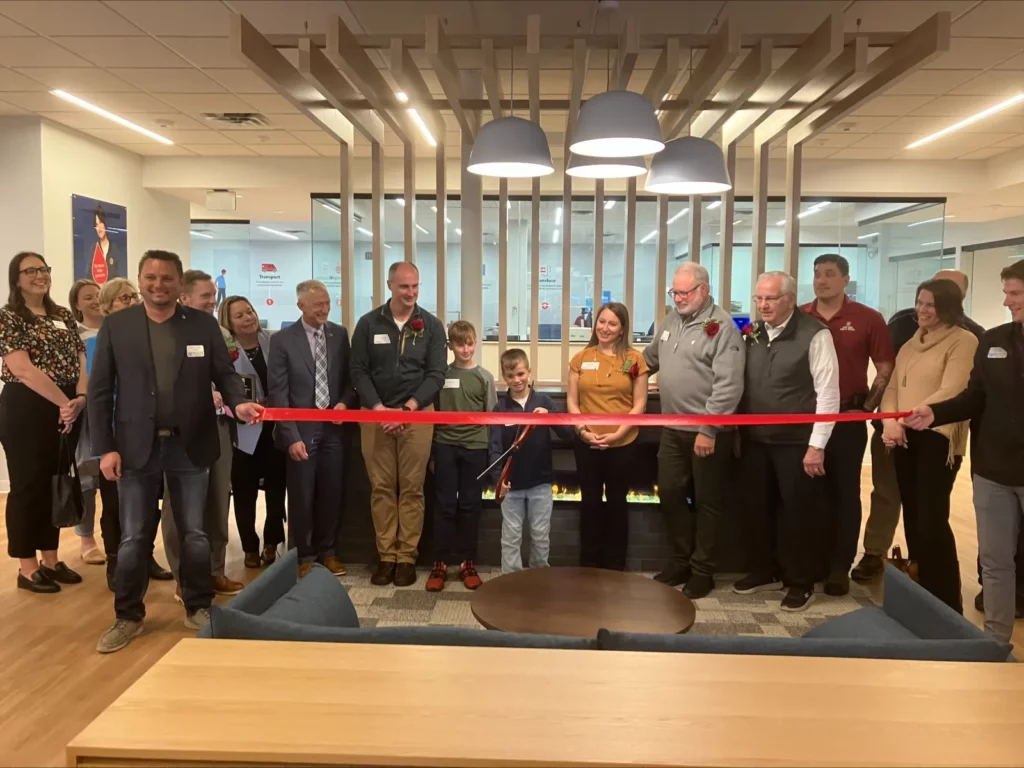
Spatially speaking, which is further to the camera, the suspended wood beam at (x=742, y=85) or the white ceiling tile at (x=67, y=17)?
the white ceiling tile at (x=67, y=17)

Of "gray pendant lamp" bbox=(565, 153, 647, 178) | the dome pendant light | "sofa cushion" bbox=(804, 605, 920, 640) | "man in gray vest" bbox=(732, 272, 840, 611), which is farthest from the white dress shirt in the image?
"sofa cushion" bbox=(804, 605, 920, 640)

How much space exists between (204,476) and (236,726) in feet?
8.12

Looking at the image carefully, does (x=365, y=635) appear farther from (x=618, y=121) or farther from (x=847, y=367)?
(x=847, y=367)

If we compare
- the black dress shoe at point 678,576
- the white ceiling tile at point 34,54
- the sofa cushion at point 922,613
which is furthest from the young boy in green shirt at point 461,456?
the white ceiling tile at point 34,54

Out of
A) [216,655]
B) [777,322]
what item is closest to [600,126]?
[777,322]

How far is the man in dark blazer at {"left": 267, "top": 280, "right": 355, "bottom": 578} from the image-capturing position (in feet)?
14.0

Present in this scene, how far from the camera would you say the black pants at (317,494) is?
171 inches

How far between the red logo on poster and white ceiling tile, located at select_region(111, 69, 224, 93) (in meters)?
2.22

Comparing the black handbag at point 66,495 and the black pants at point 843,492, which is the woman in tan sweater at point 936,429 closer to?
the black pants at point 843,492

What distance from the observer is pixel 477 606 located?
9.59ft

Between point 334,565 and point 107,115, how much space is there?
471 cm

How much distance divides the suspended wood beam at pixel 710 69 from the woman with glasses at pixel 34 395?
3.64m

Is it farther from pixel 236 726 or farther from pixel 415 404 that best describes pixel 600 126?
pixel 236 726

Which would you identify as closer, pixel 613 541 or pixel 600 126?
pixel 600 126
